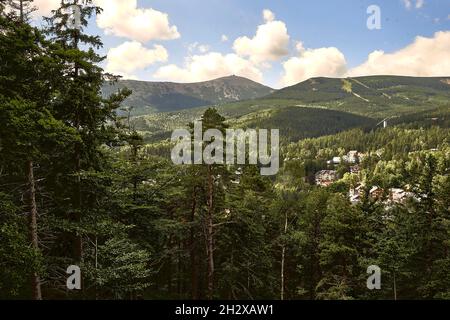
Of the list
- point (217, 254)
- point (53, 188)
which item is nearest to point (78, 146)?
point (53, 188)

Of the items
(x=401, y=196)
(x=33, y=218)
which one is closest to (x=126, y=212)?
(x=33, y=218)

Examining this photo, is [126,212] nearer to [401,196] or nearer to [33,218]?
[33,218]

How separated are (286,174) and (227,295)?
1363 cm

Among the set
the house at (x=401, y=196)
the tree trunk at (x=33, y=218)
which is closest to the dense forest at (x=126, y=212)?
the tree trunk at (x=33, y=218)

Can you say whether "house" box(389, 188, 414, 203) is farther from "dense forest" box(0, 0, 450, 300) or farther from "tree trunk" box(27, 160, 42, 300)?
"tree trunk" box(27, 160, 42, 300)

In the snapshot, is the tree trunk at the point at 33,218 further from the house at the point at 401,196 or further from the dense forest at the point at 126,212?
the house at the point at 401,196

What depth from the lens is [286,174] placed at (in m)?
38.0

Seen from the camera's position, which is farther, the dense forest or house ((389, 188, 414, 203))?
house ((389, 188, 414, 203))

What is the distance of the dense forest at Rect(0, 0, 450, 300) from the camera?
1307 centimetres

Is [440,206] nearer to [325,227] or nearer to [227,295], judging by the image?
[325,227]

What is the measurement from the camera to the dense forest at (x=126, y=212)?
13070 mm

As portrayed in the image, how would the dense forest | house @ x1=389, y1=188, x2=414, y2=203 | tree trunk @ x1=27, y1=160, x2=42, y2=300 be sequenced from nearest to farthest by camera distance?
the dense forest < tree trunk @ x1=27, y1=160, x2=42, y2=300 < house @ x1=389, y1=188, x2=414, y2=203

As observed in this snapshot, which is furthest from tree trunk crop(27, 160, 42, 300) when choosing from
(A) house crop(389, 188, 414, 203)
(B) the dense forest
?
(A) house crop(389, 188, 414, 203)

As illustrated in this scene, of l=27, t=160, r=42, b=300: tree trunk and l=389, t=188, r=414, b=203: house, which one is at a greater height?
l=27, t=160, r=42, b=300: tree trunk
